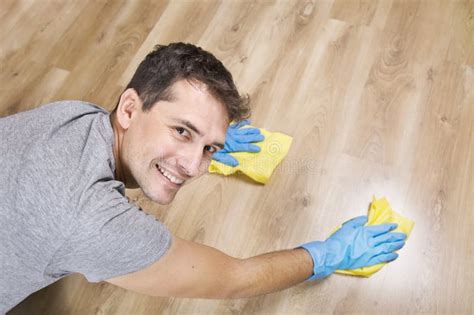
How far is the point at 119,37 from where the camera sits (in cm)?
210

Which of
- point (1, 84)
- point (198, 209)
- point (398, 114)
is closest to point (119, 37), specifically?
point (1, 84)

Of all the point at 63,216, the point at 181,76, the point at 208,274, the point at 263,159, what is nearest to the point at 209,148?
the point at 181,76

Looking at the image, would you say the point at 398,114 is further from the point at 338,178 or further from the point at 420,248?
the point at 420,248

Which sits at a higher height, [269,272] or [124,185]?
[124,185]

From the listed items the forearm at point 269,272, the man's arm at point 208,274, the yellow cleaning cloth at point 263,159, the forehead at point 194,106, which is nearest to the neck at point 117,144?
the forehead at point 194,106

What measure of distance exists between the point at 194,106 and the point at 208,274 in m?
0.39

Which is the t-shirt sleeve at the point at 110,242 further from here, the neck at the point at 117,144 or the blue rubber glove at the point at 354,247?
the blue rubber glove at the point at 354,247

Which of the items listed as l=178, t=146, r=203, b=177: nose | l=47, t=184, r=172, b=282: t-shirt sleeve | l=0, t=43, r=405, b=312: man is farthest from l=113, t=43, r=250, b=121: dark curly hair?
l=47, t=184, r=172, b=282: t-shirt sleeve

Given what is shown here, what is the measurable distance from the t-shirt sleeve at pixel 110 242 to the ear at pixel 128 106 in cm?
24

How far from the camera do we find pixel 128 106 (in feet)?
3.83

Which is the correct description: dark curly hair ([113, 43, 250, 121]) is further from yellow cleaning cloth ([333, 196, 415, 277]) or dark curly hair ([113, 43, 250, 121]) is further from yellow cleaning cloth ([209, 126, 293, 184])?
yellow cleaning cloth ([333, 196, 415, 277])

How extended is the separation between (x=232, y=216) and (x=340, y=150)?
0.48 metres

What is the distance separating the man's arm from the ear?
1.06ft

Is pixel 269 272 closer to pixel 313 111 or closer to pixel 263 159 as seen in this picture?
pixel 263 159
